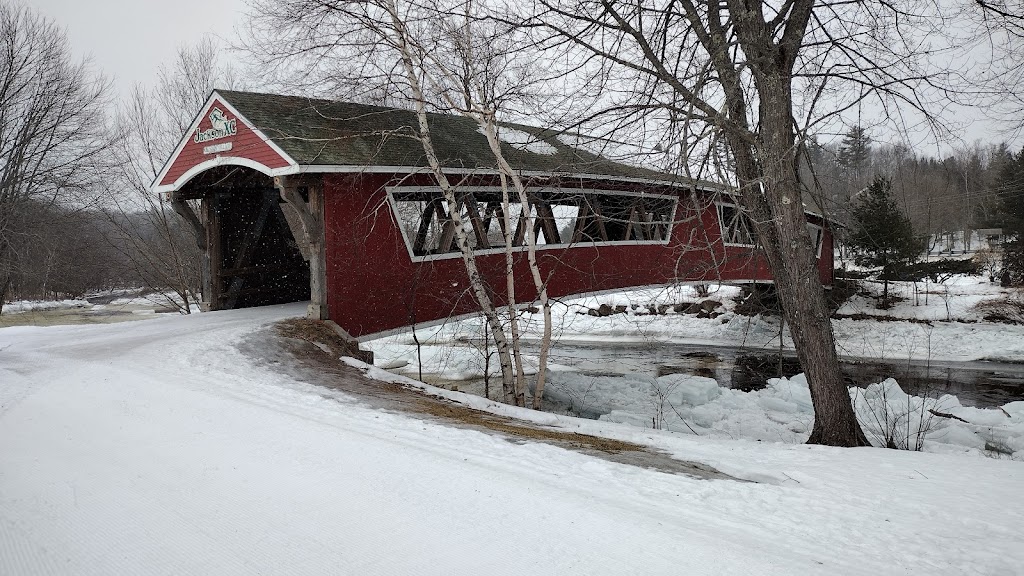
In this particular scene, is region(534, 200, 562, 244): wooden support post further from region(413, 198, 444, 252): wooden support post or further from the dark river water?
the dark river water

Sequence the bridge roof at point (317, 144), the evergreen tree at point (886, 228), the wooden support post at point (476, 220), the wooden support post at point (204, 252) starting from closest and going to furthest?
the bridge roof at point (317, 144) → the wooden support post at point (476, 220) → the wooden support post at point (204, 252) → the evergreen tree at point (886, 228)

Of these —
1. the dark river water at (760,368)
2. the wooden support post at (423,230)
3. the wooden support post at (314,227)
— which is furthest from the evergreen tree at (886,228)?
the wooden support post at (314,227)

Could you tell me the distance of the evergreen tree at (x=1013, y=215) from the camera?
2153 cm

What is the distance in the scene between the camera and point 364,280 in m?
8.50

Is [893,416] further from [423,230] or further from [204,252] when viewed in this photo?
[204,252]

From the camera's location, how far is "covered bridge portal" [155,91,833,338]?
7.97 m

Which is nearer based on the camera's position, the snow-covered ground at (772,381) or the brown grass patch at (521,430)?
the brown grass patch at (521,430)

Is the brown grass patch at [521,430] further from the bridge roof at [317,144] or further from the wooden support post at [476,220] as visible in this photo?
the wooden support post at [476,220]

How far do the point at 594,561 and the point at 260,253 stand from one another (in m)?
11.3

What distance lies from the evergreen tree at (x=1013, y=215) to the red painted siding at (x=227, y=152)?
976 inches

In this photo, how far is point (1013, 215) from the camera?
939 inches

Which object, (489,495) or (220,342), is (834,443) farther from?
(220,342)

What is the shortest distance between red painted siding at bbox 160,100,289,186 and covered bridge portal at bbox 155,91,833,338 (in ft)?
0.08

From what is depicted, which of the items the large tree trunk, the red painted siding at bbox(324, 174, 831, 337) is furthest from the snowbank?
the large tree trunk
